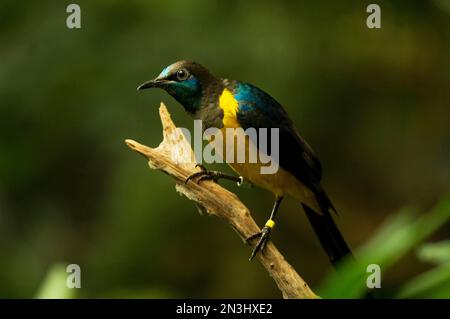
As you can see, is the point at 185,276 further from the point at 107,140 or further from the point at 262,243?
the point at 262,243

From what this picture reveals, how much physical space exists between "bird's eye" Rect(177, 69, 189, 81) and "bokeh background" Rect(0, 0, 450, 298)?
2608 millimetres

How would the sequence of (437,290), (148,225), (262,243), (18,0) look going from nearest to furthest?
(437,290) → (262,243) → (148,225) → (18,0)

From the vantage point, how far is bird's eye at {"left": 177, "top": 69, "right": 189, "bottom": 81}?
3.64 metres

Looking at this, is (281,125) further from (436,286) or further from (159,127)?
(159,127)

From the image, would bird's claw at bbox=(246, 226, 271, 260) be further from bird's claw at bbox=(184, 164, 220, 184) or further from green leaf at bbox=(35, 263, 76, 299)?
green leaf at bbox=(35, 263, 76, 299)

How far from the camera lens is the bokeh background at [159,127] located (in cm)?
651

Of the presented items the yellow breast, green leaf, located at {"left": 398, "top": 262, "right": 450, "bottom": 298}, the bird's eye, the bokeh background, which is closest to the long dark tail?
the yellow breast

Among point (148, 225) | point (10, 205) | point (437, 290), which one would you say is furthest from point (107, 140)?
point (437, 290)

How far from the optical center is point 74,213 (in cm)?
744

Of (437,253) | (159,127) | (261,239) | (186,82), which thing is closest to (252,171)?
(261,239)

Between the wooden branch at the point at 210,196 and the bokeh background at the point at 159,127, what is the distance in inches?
104

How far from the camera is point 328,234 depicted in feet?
13.3

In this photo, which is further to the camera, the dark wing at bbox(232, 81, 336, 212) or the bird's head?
the dark wing at bbox(232, 81, 336, 212)

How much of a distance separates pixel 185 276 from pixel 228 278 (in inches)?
16.8
